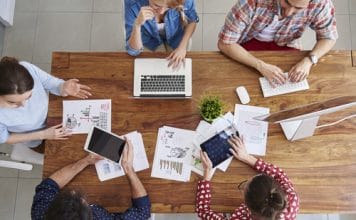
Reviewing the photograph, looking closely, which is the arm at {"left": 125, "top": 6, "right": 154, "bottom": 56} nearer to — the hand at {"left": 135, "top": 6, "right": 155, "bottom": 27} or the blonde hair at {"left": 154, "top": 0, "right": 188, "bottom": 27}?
the hand at {"left": 135, "top": 6, "right": 155, "bottom": 27}

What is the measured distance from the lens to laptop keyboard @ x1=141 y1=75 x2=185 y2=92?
5.97 feet

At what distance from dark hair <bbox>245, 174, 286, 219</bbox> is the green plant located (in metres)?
0.42

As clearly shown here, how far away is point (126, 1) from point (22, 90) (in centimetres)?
76

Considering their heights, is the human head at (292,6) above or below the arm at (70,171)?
above

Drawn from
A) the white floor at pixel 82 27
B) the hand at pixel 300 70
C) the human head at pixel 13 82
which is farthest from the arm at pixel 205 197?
the white floor at pixel 82 27

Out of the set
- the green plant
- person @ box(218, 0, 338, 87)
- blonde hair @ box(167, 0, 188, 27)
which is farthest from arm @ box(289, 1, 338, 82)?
blonde hair @ box(167, 0, 188, 27)

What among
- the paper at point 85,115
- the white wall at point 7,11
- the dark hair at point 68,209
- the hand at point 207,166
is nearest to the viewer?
the dark hair at point 68,209

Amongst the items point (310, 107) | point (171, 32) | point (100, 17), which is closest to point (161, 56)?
point (171, 32)

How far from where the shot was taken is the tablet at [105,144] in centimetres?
170

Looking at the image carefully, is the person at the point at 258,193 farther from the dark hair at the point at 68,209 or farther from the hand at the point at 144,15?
the hand at the point at 144,15

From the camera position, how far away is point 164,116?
1.81m

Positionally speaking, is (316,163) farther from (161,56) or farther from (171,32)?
(171,32)

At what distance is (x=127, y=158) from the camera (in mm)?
1705

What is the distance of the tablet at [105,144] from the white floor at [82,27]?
131 centimetres
